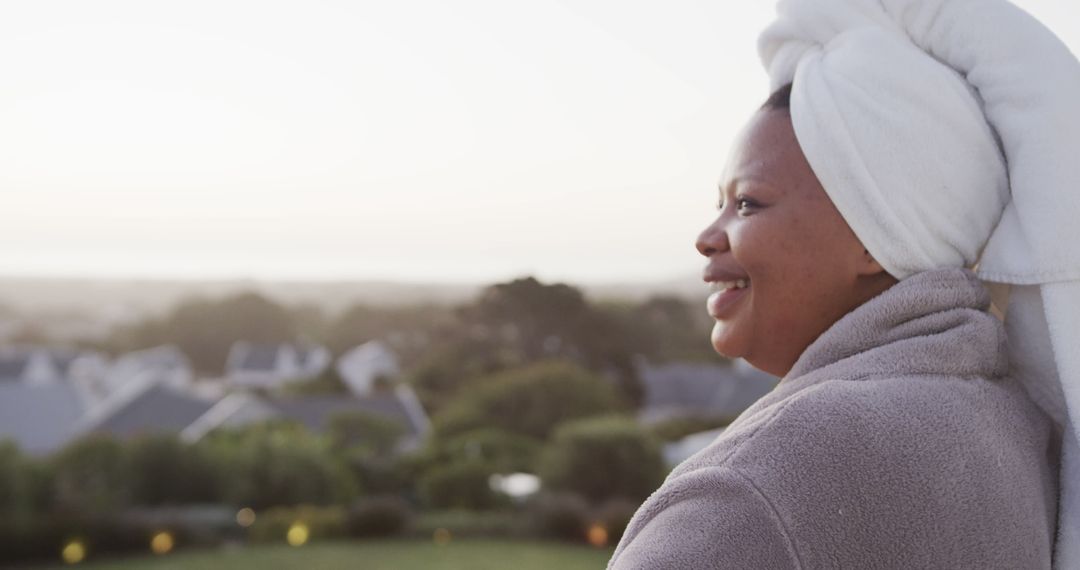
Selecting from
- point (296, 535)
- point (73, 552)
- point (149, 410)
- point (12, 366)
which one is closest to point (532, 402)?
point (296, 535)

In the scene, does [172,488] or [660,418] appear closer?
[172,488]

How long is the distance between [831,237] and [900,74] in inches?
6.1

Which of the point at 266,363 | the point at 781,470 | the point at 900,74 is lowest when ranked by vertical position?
the point at 266,363

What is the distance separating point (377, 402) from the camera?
22.5 m

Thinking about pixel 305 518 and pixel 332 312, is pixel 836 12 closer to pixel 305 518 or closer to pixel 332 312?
pixel 305 518

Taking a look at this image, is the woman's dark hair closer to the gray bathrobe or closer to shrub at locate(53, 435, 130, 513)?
the gray bathrobe

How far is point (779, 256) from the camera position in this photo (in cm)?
96

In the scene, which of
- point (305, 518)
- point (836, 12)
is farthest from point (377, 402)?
point (836, 12)

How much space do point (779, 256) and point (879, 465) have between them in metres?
0.21

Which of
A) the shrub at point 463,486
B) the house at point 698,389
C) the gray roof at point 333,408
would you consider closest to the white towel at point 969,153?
the shrub at point 463,486

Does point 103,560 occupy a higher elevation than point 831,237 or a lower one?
lower

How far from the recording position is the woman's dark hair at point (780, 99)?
1.01m

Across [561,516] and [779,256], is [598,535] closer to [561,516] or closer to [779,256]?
[561,516]

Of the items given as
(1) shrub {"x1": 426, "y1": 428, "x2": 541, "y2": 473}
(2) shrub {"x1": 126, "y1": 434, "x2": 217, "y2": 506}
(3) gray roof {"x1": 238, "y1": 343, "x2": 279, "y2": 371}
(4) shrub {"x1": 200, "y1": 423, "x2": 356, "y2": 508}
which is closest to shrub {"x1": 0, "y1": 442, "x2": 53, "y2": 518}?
(2) shrub {"x1": 126, "y1": 434, "x2": 217, "y2": 506}
